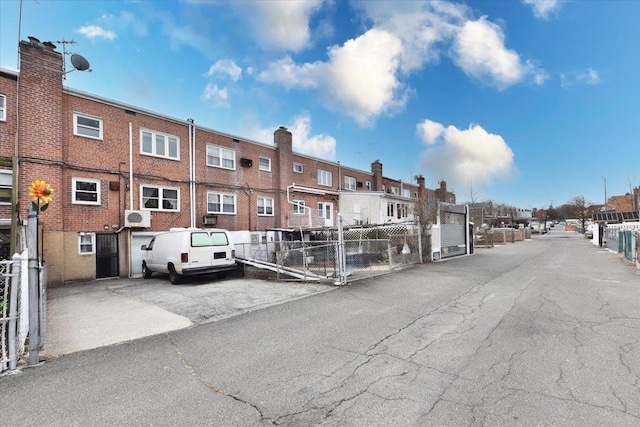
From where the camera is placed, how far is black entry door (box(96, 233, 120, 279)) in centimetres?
1387

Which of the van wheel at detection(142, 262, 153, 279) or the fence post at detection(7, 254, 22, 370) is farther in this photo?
the van wheel at detection(142, 262, 153, 279)

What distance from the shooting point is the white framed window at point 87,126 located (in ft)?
44.7

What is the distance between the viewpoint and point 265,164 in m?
21.6

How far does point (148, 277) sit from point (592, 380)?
14.4 meters

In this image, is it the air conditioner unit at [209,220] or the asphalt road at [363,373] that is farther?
the air conditioner unit at [209,220]

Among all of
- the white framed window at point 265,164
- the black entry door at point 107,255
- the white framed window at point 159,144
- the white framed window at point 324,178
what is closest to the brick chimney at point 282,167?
the white framed window at point 265,164

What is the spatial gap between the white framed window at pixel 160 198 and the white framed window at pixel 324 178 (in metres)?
11.9

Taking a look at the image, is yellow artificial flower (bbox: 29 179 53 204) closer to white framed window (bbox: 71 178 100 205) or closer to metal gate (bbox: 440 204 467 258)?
white framed window (bbox: 71 178 100 205)

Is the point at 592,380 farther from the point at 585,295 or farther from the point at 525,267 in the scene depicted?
the point at 525,267

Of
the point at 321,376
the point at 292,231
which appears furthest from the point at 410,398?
the point at 292,231

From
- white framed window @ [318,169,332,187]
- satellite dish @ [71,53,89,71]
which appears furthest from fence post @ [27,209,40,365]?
white framed window @ [318,169,332,187]

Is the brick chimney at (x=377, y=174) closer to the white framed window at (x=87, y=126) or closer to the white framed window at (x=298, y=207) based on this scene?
the white framed window at (x=298, y=207)

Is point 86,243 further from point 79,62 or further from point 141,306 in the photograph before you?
point 141,306

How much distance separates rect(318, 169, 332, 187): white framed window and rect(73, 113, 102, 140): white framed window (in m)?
15.1
